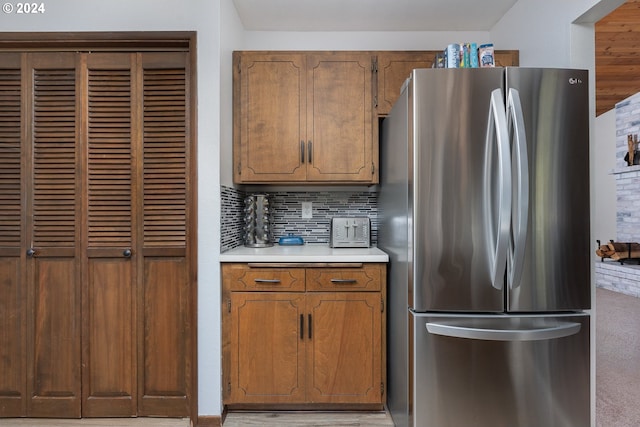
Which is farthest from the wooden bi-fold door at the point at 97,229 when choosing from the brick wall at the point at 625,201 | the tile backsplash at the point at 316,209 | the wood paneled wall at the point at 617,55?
the brick wall at the point at 625,201

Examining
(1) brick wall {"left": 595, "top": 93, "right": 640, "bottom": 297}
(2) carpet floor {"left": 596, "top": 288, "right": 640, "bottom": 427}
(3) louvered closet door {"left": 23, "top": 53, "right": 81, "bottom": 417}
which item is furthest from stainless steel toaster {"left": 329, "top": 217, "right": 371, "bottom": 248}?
(1) brick wall {"left": 595, "top": 93, "right": 640, "bottom": 297}

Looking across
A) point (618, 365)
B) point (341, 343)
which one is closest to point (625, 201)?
point (618, 365)

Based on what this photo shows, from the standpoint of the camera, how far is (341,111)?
7.84 feet

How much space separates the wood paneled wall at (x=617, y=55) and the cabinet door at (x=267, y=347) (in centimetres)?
366

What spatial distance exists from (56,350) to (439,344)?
2.09 metres

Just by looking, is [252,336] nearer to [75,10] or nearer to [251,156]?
[251,156]

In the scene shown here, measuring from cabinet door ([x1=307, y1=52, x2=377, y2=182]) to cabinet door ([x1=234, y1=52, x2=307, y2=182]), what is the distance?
0.08 m

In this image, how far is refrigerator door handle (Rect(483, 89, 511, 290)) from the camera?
152 centimetres

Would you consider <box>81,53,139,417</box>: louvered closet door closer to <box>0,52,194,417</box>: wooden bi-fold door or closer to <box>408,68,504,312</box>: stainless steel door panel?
<box>0,52,194,417</box>: wooden bi-fold door

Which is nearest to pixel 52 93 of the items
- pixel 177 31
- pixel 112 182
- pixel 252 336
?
pixel 112 182

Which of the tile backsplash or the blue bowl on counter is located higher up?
the tile backsplash

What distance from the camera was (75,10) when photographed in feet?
6.59

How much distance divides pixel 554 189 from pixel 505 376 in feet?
2.80

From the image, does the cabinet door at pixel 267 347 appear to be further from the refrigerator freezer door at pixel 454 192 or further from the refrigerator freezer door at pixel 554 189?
the refrigerator freezer door at pixel 554 189
